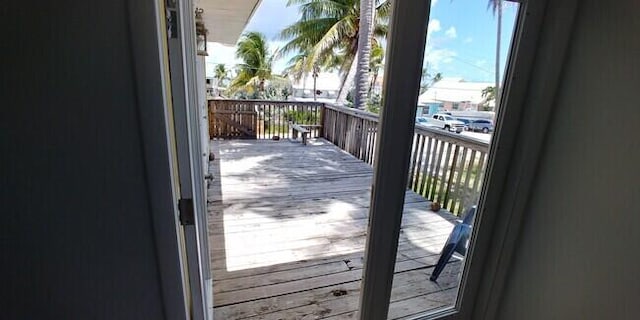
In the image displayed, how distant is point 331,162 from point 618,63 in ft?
14.1

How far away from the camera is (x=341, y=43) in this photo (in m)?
8.84

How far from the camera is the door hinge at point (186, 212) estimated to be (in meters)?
1.05

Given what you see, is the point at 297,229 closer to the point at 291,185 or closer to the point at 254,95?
the point at 291,185

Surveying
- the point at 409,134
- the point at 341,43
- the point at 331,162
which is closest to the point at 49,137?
the point at 409,134

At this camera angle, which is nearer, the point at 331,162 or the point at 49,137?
the point at 49,137

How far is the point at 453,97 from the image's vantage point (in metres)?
1.43

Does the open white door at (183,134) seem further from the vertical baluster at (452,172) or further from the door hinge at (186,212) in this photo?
the vertical baluster at (452,172)

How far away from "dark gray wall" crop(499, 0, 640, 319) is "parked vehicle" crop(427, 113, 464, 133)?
393 mm

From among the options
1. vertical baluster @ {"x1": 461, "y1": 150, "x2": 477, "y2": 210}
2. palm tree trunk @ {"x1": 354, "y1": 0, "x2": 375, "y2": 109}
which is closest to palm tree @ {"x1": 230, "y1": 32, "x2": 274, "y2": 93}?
palm tree trunk @ {"x1": 354, "y1": 0, "x2": 375, "y2": 109}

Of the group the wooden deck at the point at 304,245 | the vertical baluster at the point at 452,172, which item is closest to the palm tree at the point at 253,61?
the wooden deck at the point at 304,245

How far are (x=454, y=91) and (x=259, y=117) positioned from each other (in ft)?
20.3

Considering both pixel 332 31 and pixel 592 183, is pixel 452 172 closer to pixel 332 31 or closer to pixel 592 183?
pixel 592 183

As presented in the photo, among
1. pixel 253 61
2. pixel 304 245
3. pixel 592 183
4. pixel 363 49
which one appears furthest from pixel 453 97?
pixel 253 61

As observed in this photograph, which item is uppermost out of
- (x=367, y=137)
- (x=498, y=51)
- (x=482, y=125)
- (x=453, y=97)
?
(x=498, y=51)
